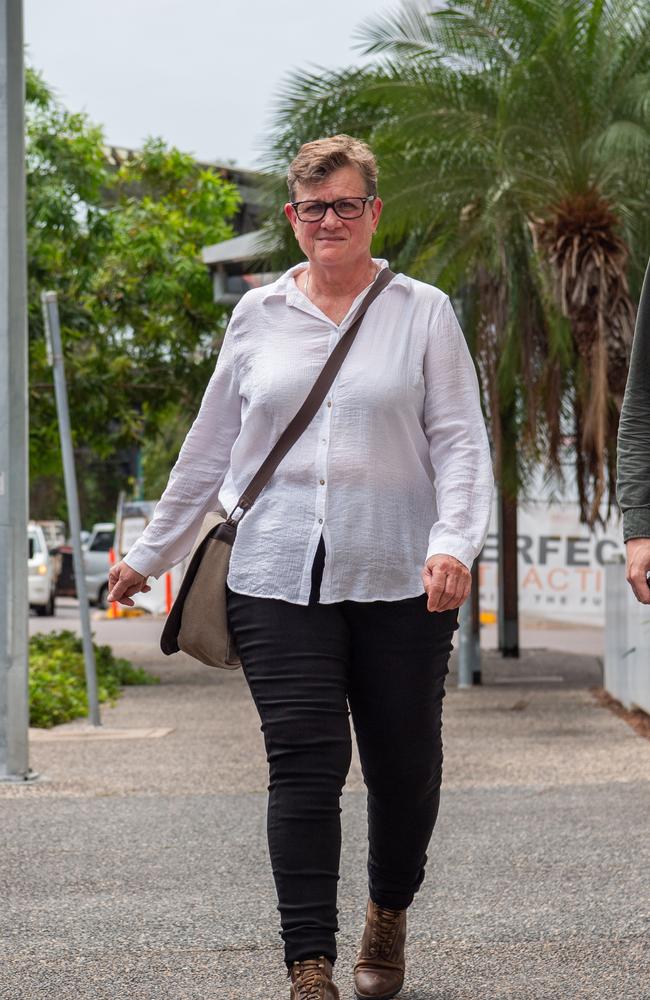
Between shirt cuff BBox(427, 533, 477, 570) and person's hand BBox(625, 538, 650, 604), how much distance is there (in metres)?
0.34

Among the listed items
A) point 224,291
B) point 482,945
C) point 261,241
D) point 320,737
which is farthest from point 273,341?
point 224,291

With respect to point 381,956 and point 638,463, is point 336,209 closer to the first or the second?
point 638,463

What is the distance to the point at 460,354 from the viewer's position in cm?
387

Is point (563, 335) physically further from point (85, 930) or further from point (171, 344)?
point (85, 930)

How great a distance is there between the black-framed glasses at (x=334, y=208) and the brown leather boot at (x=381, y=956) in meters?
1.63

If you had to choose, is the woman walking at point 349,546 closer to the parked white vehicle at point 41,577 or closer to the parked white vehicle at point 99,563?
the parked white vehicle at point 41,577

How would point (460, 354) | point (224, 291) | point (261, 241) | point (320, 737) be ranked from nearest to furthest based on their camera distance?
point (320, 737), point (460, 354), point (261, 241), point (224, 291)

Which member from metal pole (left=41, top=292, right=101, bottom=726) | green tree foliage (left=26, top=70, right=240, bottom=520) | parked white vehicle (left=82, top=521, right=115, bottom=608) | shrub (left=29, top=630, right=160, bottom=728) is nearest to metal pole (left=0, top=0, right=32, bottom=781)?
metal pole (left=41, top=292, right=101, bottom=726)

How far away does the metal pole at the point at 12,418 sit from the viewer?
8453 mm

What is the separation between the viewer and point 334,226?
384 cm

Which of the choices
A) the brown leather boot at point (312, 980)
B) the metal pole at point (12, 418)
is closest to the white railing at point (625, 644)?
the metal pole at point (12, 418)

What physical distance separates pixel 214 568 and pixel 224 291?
1379cm

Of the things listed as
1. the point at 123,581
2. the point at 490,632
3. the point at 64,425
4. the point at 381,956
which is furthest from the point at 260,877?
the point at 490,632

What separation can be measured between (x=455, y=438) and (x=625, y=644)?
843 cm
